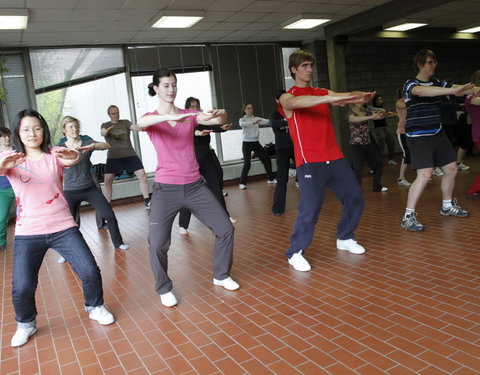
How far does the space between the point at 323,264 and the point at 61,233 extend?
2078mm

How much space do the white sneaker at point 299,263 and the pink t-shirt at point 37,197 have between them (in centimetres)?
182

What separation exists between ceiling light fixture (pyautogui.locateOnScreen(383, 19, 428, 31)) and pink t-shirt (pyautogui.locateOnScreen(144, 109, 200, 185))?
311 inches

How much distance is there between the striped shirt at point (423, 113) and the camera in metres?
4.31

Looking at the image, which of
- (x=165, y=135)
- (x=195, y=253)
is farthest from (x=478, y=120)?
(x=165, y=135)

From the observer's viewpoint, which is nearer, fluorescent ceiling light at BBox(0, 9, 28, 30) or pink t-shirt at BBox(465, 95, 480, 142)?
pink t-shirt at BBox(465, 95, 480, 142)

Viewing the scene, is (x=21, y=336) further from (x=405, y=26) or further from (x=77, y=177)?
(x=405, y=26)

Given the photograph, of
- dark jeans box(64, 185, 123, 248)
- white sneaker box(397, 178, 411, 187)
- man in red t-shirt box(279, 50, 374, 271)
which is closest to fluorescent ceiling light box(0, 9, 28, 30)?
dark jeans box(64, 185, 123, 248)

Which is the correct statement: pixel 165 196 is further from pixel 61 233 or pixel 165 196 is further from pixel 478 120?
pixel 478 120

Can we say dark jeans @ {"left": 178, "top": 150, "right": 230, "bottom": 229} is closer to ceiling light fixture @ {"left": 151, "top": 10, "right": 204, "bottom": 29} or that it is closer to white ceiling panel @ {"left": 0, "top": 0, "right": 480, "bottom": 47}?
white ceiling panel @ {"left": 0, "top": 0, "right": 480, "bottom": 47}

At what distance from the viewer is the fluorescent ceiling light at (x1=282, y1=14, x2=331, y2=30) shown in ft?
26.9

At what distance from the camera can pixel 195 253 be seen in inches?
179

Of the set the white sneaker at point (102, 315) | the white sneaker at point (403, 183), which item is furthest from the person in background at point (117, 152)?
the white sneaker at point (403, 183)

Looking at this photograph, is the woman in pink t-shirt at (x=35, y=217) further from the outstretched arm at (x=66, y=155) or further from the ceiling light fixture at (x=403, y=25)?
the ceiling light fixture at (x=403, y=25)

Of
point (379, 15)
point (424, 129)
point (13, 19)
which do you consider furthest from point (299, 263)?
point (379, 15)
